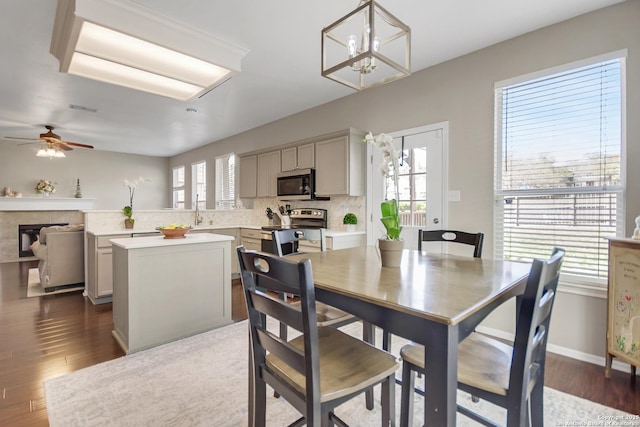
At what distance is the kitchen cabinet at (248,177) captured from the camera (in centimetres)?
538

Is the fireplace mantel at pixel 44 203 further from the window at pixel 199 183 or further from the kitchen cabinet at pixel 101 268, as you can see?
the kitchen cabinet at pixel 101 268

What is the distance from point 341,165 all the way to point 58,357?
131 inches

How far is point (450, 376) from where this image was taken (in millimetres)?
882

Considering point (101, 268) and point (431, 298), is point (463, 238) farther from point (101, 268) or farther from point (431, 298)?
point (101, 268)

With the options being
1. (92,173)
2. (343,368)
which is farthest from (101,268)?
(92,173)

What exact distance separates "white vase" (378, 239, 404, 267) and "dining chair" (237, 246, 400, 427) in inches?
16.4

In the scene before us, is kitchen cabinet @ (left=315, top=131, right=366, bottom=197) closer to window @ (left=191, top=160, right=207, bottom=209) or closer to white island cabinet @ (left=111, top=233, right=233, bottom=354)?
white island cabinet @ (left=111, top=233, right=233, bottom=354)

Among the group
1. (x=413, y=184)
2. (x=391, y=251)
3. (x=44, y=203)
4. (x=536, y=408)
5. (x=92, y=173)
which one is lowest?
(x=536, y=408)

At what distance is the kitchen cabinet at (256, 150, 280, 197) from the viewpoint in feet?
16.2

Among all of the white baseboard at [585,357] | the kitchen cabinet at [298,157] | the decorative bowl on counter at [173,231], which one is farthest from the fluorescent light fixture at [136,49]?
the white baseboard at [585,357]

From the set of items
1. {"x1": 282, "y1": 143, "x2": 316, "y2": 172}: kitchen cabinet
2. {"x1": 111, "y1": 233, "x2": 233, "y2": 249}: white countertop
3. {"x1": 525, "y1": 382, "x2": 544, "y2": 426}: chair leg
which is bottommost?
{"x1": 525, "y1": 382, "x2": 544, "y2": 426}: chair leg

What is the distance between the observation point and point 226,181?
21.9 ft

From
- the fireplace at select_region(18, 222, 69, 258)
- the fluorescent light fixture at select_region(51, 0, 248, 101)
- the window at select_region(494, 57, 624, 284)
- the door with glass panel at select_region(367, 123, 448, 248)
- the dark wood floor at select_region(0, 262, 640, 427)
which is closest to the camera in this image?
the dark wood floor at select_region(0, 262, 640, 427)

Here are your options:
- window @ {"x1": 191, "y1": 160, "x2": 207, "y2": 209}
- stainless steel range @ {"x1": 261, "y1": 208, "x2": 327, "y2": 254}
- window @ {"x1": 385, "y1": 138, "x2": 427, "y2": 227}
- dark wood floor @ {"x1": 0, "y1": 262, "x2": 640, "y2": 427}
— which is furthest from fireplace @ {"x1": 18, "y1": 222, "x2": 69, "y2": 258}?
window @ {"x1": 385, "y1": 138, "x2": 427, "y2": 227}
